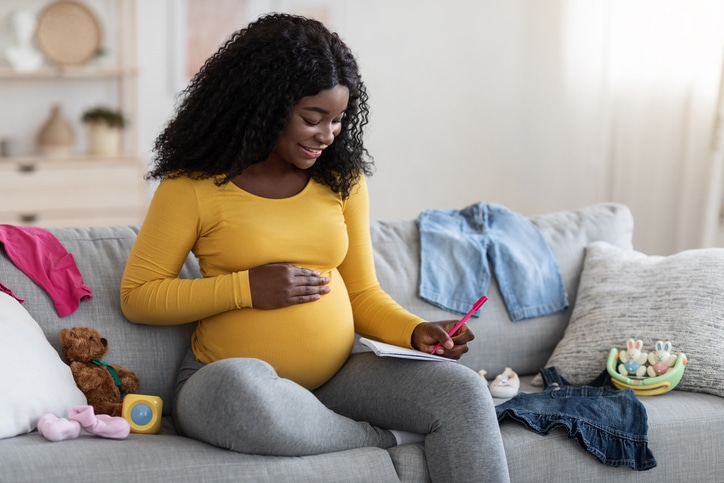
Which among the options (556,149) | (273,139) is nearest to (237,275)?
(273,139)

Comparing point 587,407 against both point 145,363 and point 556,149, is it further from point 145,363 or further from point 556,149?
point 556,149

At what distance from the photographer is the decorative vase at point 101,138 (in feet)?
15.5

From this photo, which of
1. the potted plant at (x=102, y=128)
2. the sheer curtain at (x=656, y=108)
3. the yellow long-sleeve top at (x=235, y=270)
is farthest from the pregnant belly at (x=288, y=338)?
the potted plant at (x=102, y=128)

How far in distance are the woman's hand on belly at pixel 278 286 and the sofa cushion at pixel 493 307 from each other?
47 centimetres

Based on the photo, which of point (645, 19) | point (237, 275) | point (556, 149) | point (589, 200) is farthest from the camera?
point (556, 149)

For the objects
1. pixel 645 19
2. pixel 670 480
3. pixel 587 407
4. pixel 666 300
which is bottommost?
pixel 670 480

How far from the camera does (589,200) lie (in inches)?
175

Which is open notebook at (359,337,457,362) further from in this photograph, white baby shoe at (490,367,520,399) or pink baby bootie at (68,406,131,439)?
pink baby bootie at (68,406,131,439)

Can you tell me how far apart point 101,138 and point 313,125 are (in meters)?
3.04

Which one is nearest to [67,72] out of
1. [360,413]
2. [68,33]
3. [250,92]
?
[68,33]

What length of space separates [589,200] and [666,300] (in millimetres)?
2196

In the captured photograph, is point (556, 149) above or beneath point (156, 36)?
beneath

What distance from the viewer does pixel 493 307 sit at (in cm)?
243

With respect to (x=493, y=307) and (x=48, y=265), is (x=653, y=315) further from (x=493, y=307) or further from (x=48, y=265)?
(x=48, y=265)
